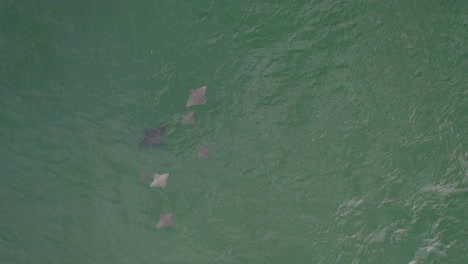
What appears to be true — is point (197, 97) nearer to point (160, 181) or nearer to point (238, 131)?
point (238, 131)

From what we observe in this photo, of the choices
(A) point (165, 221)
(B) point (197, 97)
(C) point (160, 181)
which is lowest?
(A) point (165, 221)

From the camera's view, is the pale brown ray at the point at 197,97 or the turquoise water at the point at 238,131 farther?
the pale brown ray at the point at 197,97

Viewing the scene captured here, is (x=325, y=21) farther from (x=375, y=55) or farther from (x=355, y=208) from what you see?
(x=355, y=208)

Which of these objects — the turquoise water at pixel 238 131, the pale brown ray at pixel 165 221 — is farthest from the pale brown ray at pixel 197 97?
the pale brown ray at pixel 165 221

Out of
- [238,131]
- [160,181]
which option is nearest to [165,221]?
[160,181]

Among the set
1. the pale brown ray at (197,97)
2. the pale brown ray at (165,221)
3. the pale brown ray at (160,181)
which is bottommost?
the pale brown ray at (165,221)

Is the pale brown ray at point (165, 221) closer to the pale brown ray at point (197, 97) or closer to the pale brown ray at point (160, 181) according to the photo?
the pale brown ray at point (160, 181)

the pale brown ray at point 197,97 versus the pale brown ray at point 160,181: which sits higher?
the pale brown ray at point 197,97
